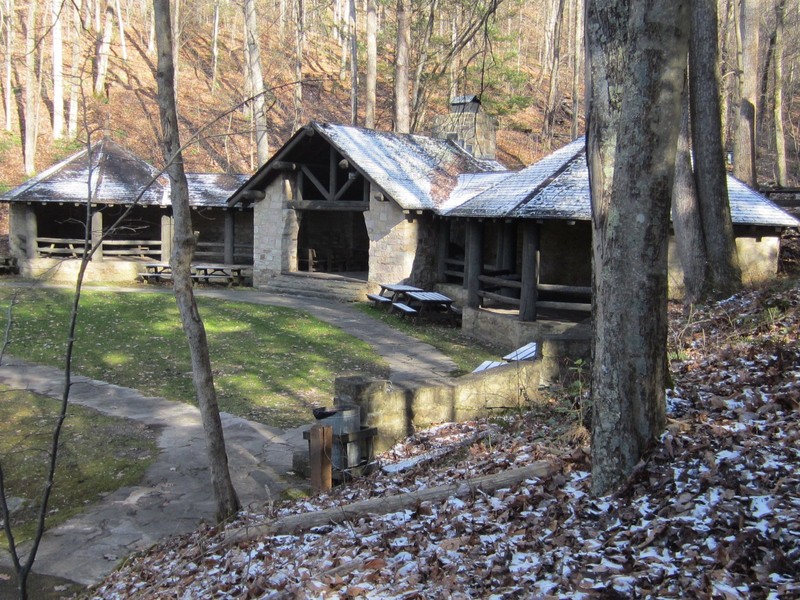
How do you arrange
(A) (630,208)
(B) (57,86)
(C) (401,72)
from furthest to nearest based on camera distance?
(B) (57,86)
(C) (401,72)
(A) (630,208)

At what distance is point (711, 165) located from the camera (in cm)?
1028

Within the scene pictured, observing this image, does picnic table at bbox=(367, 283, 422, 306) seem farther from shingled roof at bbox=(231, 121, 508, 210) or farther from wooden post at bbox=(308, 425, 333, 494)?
wooden post at bbox=(308, 425, 333, 494)

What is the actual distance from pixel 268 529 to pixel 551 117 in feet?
102

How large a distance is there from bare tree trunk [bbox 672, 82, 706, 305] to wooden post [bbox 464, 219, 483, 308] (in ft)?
19.1

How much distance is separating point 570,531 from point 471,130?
66.0 ft

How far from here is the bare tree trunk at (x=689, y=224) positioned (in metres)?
10.3

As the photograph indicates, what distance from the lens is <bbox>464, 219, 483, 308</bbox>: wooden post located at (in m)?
15.8

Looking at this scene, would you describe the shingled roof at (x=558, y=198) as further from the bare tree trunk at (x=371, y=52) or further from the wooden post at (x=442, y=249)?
the bare tree trunk at (x=371, y=52)

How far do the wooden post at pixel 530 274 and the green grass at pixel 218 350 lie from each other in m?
3.21

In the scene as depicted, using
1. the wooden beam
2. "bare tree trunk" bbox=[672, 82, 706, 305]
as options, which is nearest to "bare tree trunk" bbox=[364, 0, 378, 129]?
the wooden beam

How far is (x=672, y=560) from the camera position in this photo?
133 inches

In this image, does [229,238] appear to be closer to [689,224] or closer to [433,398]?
[689,224]

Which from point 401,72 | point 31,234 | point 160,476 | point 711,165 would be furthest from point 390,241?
point 31,234

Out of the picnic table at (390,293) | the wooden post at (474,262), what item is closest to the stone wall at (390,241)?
the picnic table at (390,293)
